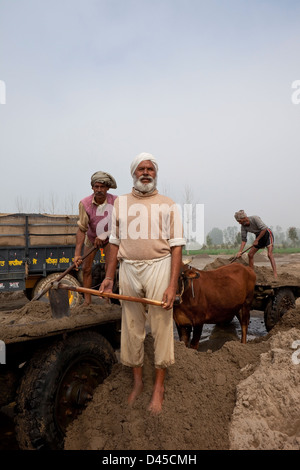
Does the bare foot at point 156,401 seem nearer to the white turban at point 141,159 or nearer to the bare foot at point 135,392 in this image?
the bare foot at point 135,392

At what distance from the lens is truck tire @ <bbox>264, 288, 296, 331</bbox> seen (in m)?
6.34

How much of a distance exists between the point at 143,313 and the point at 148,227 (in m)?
0.73

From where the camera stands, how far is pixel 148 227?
2707 mm

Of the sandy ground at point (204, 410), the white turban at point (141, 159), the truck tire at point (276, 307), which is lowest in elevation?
the truck tire at point (276, 307)

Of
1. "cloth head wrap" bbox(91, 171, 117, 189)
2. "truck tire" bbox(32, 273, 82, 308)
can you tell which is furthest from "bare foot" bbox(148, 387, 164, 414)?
"truck tire" bbox(32, 273, 82, 308)

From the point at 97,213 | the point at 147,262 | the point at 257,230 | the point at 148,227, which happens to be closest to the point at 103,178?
the point at 97,213

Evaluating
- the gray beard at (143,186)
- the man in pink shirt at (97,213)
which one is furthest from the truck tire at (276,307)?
the gray beard at (143,186)

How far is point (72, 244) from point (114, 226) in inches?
230

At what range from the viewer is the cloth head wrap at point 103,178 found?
12.6ft

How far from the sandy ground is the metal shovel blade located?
0.46 meters

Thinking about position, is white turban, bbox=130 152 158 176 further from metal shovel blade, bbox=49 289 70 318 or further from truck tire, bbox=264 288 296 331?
truck tire, bbox=264 288 296 331

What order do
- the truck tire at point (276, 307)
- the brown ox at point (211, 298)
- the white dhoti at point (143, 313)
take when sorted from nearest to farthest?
the white dhoti at point (143, 313), the brown ox at point (211, 298), the truck tire at point (276, 307)

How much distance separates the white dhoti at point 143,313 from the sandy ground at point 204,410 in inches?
13.2
